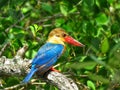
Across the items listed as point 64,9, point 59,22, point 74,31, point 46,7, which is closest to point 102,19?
point 74,31

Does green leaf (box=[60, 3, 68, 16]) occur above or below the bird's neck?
above

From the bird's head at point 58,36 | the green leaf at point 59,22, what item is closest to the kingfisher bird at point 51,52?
the bird's head at point 58,36

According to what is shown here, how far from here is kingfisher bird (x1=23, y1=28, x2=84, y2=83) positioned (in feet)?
12.0

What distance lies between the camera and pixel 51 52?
4.27 meters

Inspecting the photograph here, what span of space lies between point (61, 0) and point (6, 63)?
2381 millimetres

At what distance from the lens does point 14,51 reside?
4.00m

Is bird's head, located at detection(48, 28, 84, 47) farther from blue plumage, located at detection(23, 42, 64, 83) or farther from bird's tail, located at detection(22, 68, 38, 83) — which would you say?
bird's tail, located at detection(22, 68, 38, 83)

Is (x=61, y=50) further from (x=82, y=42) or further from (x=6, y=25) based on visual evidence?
(x=6, y=25)

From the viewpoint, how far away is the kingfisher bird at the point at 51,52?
12.0 ft

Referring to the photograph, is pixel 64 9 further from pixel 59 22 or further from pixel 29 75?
pixel 29 75

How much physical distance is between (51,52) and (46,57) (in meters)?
0.14

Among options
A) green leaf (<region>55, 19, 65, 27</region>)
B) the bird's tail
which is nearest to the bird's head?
green leaf (<region>55, 19, 65, 27</region>)

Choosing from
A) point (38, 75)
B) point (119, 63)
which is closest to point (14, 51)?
point (38, 75)

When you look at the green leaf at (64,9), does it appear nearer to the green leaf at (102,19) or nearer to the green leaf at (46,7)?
the green leaf at (46,7)
